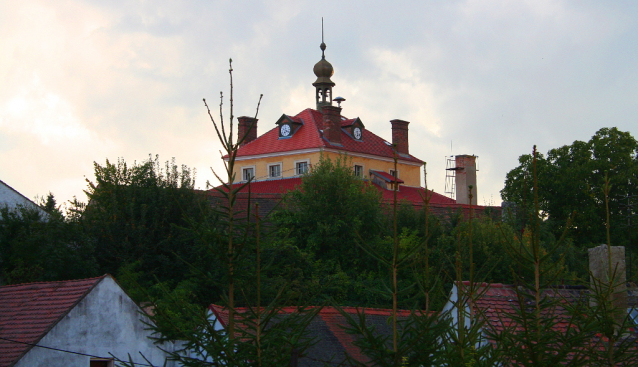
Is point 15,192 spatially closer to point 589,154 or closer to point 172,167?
point 172,167

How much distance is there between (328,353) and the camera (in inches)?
687

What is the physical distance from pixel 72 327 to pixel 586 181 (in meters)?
36.8

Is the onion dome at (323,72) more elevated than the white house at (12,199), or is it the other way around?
the onion dome at (323,72)

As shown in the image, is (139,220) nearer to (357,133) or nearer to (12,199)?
(12,199)

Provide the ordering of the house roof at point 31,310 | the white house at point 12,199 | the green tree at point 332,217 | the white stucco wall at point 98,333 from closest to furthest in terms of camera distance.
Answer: the house roof at point 31,310, the white stucco wall at point 98,333, the white house at point 12,199, the green tree at point 332,217

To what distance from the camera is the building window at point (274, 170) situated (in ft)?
174

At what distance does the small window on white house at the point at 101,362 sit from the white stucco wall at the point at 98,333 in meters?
0.15

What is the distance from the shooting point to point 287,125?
54.5m

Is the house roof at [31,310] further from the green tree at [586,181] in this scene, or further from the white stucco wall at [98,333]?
the green tree at [586,181]

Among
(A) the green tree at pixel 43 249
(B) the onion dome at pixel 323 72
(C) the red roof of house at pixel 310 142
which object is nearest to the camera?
(A) the green tree at pixel 43 249

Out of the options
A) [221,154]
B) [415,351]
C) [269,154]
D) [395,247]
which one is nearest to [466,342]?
[415,351]

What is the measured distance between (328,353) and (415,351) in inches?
410

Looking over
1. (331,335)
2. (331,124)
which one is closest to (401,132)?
(331,124)

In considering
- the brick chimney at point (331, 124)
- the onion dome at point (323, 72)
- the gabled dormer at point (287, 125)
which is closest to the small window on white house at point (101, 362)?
the brick chimney at point (331, 124)
